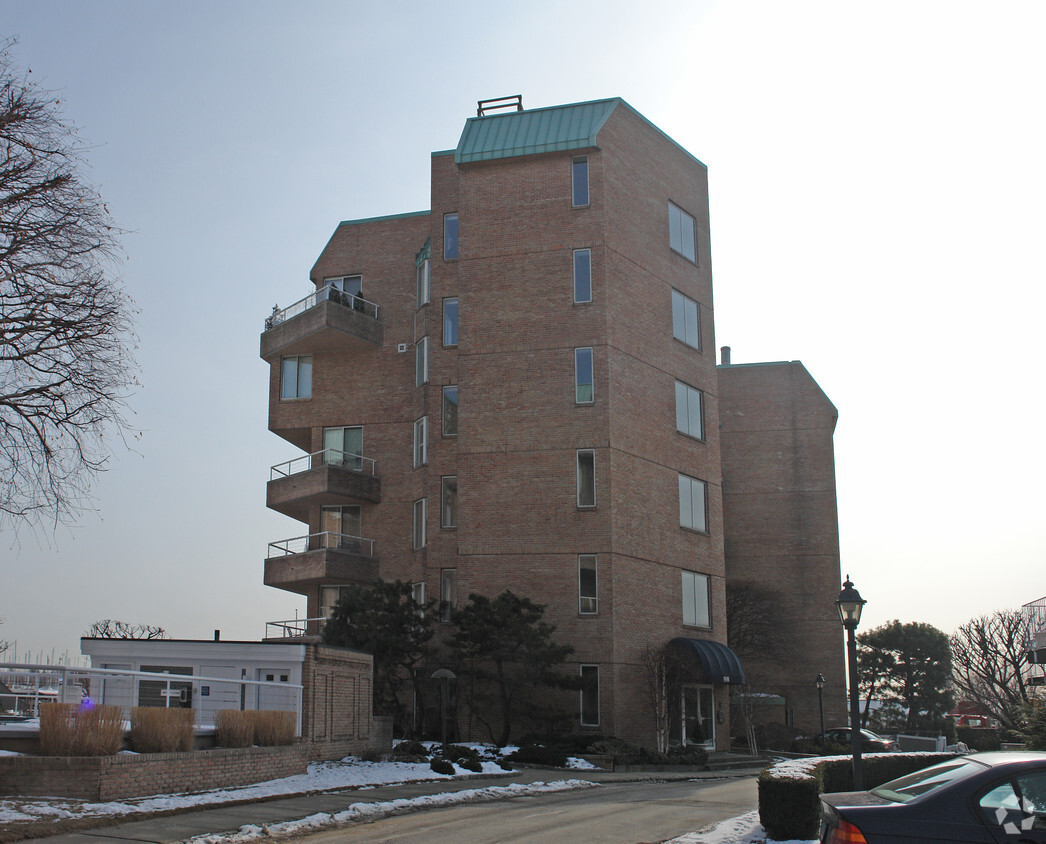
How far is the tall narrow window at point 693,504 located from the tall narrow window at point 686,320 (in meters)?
5.13

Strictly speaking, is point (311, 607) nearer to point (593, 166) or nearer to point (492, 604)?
point (492, 604)

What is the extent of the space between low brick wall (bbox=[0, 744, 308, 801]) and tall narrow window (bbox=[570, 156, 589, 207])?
23.3m

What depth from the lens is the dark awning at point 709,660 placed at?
115 ft

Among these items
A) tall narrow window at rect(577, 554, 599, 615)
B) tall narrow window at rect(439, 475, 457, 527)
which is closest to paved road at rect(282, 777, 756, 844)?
tall narrow window at rect(577, 554, 599, 615)

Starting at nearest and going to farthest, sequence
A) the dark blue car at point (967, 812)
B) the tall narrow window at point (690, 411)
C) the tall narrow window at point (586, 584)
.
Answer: the dark blue car at point (967, 812), the tall narrow window at point (586, 584), the tall narrow window at point (690, 411)

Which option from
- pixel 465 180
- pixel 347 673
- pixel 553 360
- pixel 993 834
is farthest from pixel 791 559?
pixel 993 834

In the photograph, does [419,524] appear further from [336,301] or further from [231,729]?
[231,729]

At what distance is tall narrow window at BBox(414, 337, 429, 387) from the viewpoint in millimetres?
39656

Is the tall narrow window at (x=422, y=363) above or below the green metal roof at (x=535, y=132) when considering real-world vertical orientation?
below

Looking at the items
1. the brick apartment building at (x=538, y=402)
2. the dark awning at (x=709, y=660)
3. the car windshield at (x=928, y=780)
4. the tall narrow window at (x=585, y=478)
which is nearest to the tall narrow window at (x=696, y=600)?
the brick apartment building at (x=538, y=402)

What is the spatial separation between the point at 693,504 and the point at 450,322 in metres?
10.8

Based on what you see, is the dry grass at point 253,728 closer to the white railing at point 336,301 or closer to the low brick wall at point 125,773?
the low brick wall at point 125,773

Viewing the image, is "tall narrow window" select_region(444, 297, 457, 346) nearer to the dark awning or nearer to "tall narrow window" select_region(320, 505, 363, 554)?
"tall narrow window" select_region(320, 505, 363, 554)

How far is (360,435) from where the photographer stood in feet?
138
